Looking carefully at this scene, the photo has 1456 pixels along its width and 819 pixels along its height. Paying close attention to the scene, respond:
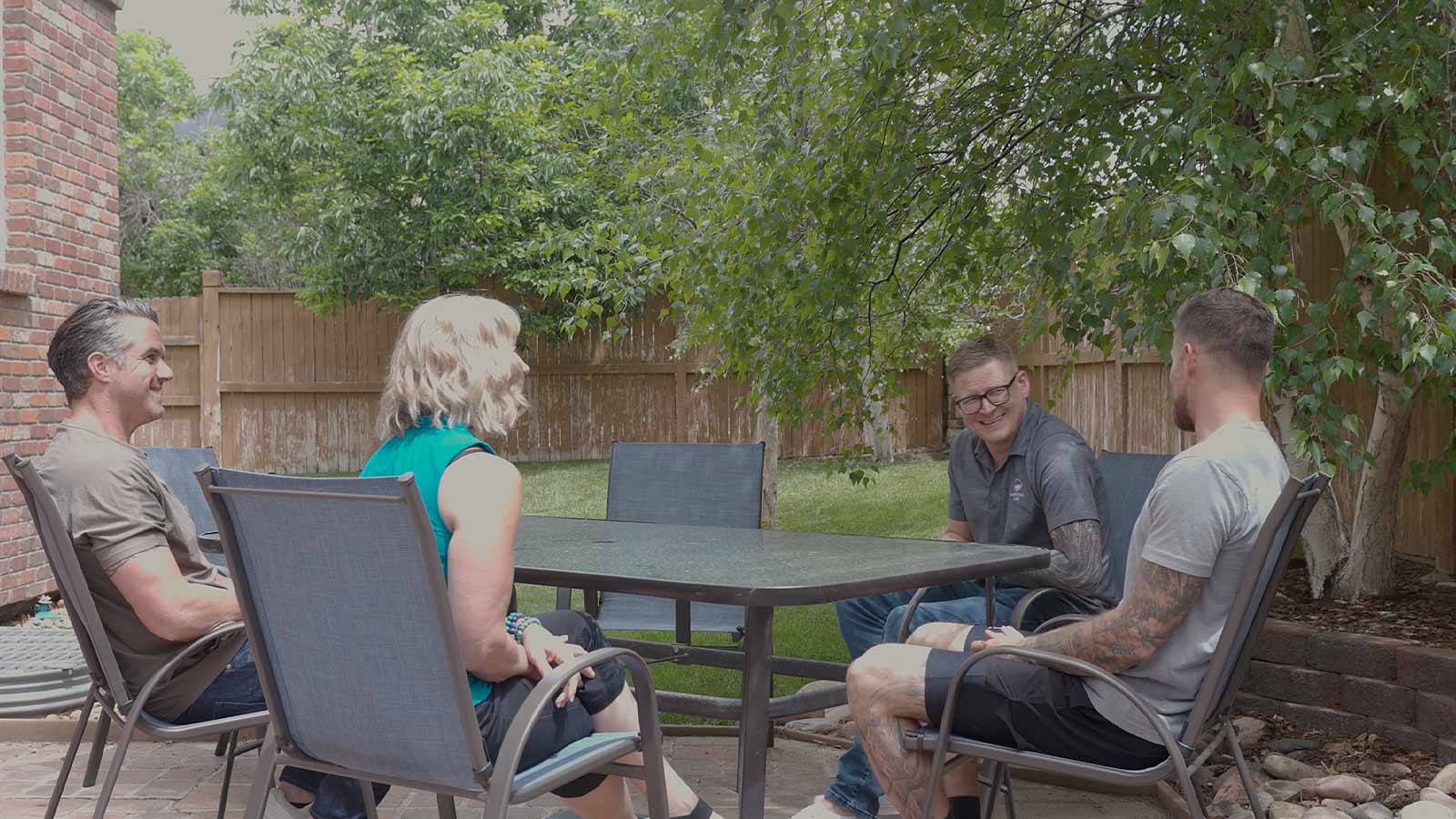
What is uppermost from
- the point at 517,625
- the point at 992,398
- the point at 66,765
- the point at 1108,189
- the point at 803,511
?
the point at 1108,189

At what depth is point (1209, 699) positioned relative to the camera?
244 centimetres

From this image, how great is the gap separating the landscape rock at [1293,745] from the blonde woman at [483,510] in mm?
2441

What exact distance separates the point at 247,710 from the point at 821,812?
5.06 feet

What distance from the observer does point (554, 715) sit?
2451 millimetres

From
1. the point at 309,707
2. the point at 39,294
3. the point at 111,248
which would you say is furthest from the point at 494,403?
the point at 111,248

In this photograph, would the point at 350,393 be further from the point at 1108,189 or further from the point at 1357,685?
the point at 1357,685

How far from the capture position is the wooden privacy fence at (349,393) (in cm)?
1584

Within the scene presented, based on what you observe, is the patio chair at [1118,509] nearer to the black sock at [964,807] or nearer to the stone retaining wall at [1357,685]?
the black sock at [964,807]

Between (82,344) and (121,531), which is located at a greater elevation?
(82,344)

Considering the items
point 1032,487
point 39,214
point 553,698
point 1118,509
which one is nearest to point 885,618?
point 1032,487

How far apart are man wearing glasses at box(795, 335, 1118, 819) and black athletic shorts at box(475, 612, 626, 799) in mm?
1047

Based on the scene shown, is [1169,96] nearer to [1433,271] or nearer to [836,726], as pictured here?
[1433,271]

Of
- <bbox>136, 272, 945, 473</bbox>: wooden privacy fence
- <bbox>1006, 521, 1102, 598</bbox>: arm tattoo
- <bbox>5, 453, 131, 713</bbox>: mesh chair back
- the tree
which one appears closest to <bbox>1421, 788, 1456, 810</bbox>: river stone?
the tree

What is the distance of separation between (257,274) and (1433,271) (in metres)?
29.2
